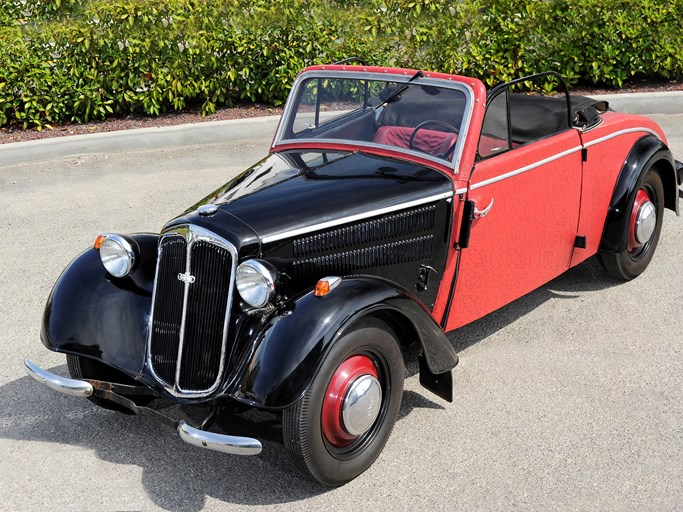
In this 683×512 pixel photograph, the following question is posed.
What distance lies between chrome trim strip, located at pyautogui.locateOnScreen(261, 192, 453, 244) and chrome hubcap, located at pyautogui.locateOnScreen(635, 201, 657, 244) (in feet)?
6.63

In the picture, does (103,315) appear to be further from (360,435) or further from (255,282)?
(360,435)

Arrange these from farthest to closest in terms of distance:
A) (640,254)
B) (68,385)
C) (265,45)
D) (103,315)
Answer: (265,45), (640,254), (103,315), (68,385)

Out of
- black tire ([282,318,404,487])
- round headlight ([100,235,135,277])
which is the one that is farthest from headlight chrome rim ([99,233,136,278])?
black tire ([282,318,404,487])

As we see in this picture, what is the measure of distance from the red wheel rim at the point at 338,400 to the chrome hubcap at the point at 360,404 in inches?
0.9

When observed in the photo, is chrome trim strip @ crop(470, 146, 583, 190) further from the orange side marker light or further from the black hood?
the orange side marker light

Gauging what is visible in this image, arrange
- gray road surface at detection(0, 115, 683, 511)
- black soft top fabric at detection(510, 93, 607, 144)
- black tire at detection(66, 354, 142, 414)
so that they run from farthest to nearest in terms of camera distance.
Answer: black soft top fabric at detection(510, 93, 607, 144)
black tire at detection(66, 354, 142, 414)
gray road surface at detection(0, 115, 683, 511)

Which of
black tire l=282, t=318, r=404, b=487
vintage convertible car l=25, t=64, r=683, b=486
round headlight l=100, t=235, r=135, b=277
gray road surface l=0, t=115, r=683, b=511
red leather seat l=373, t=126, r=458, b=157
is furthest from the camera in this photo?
red leather seat l=373, t=126, r=458, b=157

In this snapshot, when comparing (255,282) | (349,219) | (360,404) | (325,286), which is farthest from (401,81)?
(360,404)

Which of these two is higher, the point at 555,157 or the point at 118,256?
the point at 555,157

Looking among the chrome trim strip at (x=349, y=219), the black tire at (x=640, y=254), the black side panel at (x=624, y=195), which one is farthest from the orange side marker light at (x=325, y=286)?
the black tire at (x=640, y=254)

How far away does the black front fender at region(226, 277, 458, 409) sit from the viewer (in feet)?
12.0

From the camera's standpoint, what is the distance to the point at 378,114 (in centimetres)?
499

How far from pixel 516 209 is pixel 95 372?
2.47 meters

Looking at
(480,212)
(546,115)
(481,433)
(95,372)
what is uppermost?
(546,115)
